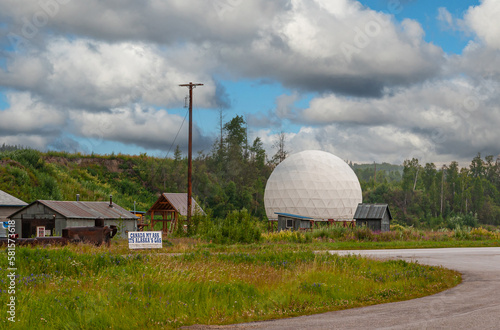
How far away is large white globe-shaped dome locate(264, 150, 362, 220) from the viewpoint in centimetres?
5806

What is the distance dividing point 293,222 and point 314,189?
5.28 metres

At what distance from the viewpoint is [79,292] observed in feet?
32.8

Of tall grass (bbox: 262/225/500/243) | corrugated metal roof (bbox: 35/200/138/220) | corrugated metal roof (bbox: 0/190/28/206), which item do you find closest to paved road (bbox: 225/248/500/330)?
tall grass (bbox: 262/225/500/243)

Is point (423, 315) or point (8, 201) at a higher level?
point (8, 201)

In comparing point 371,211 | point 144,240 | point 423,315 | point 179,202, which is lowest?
point 423,315

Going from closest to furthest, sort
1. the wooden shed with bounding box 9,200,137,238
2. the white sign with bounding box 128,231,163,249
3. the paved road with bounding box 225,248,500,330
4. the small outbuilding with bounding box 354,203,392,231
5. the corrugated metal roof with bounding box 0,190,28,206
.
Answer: the paved road with bounding box 225,248,500,330
the white sign with bounding box 128,231,163,249
the wooden shed with bounding box 9,200,137,238
the corrugated metal roof with bounding box 0,190,28,206
the small outbuilding with bounding box 354,203,392,231

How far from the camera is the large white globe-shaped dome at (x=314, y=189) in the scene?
5806 cm

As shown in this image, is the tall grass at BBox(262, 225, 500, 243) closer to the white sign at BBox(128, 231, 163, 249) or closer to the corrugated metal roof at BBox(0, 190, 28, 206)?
the white sign at BBox(128, 231, 163, 249)

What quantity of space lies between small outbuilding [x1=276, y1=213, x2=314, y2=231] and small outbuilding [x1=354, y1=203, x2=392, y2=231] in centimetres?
627

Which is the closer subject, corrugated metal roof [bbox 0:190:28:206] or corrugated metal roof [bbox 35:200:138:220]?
corrugated metal roof [bbox 35:200:138:220]

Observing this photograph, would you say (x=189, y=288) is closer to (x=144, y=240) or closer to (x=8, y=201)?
(x=144, y=240)

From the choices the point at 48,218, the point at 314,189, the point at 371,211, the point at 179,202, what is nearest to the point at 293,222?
the point at 314,189

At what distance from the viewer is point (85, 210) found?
36.2m

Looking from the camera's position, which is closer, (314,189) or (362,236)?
(362,236)
